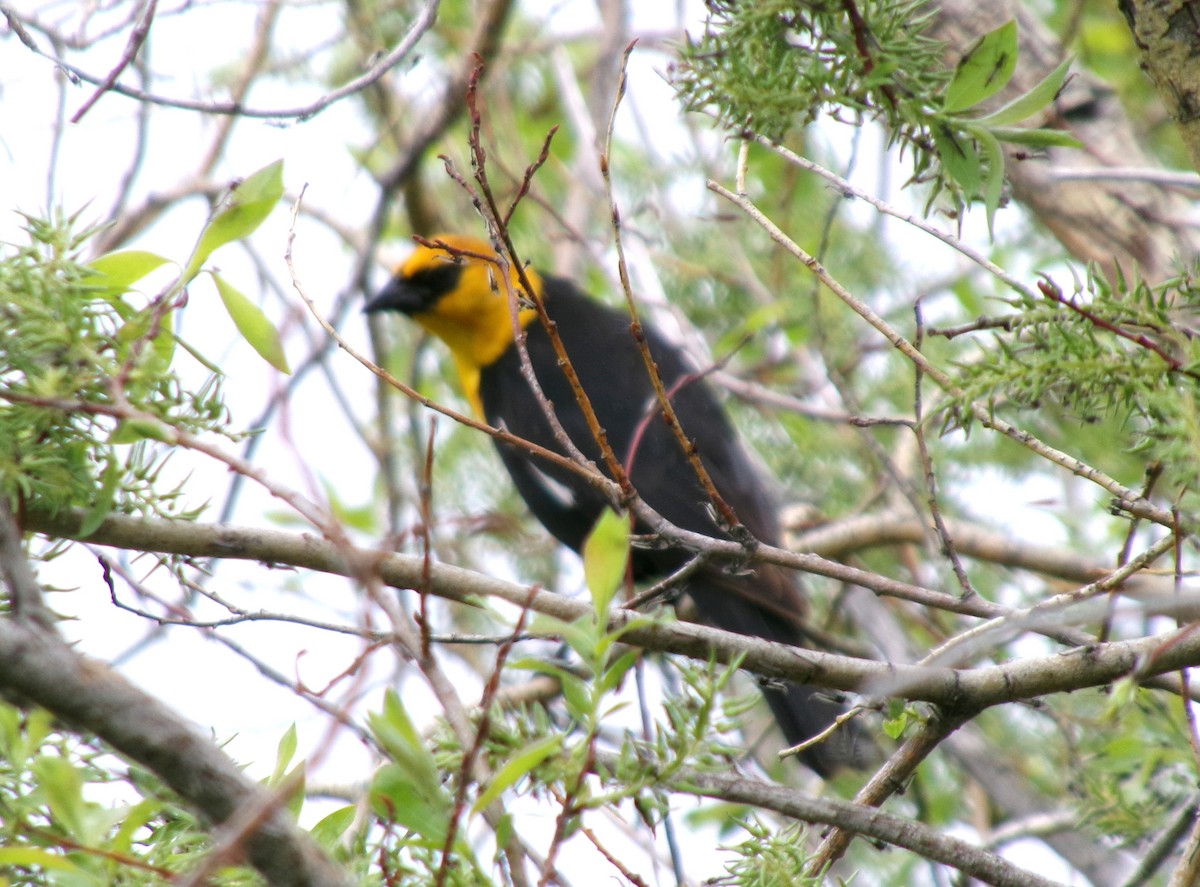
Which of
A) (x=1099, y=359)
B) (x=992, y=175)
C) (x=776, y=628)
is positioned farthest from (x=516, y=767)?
(x=776, y=628)

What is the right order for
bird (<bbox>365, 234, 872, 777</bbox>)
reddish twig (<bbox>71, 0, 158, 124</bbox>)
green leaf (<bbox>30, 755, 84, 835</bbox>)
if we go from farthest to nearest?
bird (<bbox>365, 234, 872, 777</bbox>) < reddish twig (<bbox>71, 0, 158, 124</bbox>) < green leaf (<bbox>30, 755, 84, 835</bbox>)

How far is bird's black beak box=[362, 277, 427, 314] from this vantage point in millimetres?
4336

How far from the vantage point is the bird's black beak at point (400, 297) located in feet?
14.2

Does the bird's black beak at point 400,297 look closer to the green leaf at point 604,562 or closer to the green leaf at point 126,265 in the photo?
the green leaf at point 126,265

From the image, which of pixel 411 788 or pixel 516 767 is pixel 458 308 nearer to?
pixel 411 788

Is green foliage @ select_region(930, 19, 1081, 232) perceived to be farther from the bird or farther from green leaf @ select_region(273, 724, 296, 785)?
the bird

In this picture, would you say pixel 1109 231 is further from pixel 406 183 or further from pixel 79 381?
pixel 406 183

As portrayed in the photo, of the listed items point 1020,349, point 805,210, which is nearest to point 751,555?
point 1020,349

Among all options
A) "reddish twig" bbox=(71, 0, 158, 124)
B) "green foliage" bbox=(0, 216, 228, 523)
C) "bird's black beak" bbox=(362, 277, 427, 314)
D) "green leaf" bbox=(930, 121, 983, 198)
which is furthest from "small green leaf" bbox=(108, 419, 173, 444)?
"bird's black beak" bbox=(362, 277, 427, 314)

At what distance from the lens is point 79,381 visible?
3.93ft

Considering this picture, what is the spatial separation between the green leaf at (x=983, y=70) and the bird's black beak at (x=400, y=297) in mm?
3176

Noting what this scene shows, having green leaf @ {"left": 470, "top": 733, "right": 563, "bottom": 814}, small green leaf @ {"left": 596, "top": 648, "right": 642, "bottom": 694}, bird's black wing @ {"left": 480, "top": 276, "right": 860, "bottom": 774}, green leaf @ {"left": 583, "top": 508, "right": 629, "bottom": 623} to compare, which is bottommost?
green leaf @ {"left": 470, "top": 733, "right": 563, "bottom": 814}

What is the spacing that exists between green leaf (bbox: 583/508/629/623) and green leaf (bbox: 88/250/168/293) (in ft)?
1.98

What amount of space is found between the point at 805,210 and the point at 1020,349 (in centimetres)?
302
